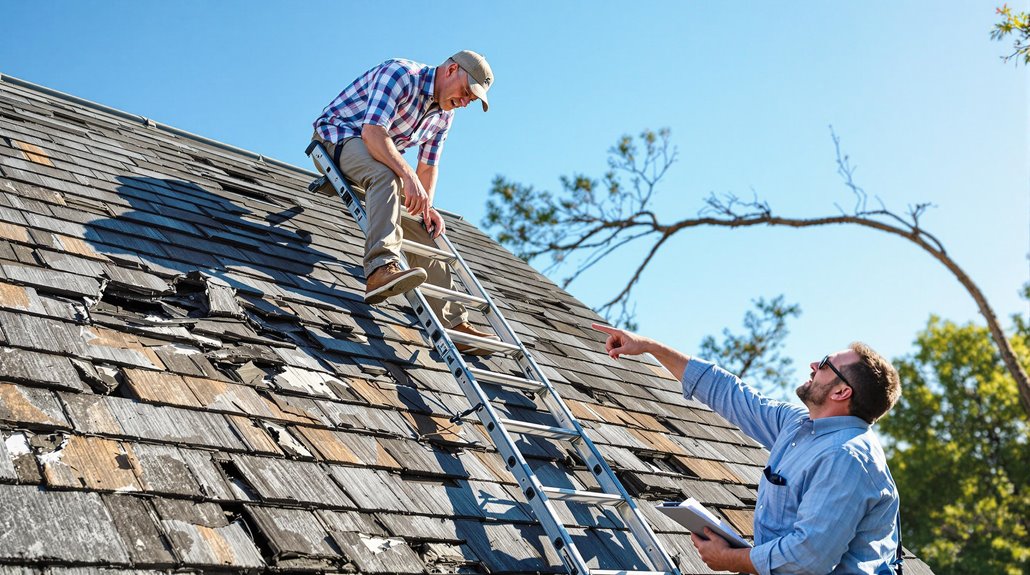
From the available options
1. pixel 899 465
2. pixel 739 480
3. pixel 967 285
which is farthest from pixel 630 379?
pixel 899 465

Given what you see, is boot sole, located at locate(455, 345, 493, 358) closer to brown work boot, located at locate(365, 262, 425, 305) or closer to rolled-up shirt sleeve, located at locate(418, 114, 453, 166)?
brown work boot, located at locate(365, 262, 425, 305)

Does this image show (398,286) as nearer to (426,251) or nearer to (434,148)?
(426,251)

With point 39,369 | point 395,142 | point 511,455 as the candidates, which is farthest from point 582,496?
point 395,142

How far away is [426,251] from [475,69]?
35.5 inches

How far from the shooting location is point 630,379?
504 cm

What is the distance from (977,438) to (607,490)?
25.3 meters

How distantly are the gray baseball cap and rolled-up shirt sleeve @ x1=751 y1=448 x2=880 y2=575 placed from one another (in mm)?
2427

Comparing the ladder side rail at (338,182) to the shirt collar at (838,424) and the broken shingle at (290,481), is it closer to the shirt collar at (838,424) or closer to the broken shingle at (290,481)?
the broken shingle at (290,481)

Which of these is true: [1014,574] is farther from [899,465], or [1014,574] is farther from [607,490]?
[607,490]

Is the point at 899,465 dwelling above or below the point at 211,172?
below

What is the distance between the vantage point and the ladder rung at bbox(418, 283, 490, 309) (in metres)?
3.74

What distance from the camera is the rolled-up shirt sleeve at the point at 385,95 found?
3953 millimetres

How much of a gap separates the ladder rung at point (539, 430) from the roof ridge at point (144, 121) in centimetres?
399

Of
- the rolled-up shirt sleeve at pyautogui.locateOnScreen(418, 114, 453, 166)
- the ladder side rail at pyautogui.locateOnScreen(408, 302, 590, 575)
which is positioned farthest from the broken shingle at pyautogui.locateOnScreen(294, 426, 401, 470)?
the rolled-up shirt sleeve at pyautogui.locateOnScreen(418, 114, 453, 166)
